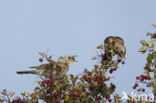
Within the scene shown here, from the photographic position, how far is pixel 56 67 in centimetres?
827

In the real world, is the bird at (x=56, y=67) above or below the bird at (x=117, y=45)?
below

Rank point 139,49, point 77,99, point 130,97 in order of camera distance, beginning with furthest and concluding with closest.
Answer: point 77,99 < point 130,97 < point 139,49

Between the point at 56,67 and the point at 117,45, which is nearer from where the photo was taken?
the point at 56,67

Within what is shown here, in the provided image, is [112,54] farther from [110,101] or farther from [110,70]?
[110,101]

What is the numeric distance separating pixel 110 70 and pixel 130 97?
1.12 m

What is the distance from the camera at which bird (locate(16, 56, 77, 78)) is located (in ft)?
27.1

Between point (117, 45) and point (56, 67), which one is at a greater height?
point (117, 45)

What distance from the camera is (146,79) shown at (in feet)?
24.3

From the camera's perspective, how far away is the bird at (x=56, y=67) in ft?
27.1

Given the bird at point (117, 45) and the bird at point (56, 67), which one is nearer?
the bird at point (56, 67)

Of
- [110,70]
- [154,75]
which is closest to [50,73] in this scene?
[110,70]

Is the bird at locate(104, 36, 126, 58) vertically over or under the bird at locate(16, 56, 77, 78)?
over

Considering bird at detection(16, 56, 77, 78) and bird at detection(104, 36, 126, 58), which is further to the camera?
bird at detection(104, 36, 126, 58)

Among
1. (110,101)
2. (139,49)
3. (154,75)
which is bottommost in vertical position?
(110,101)
